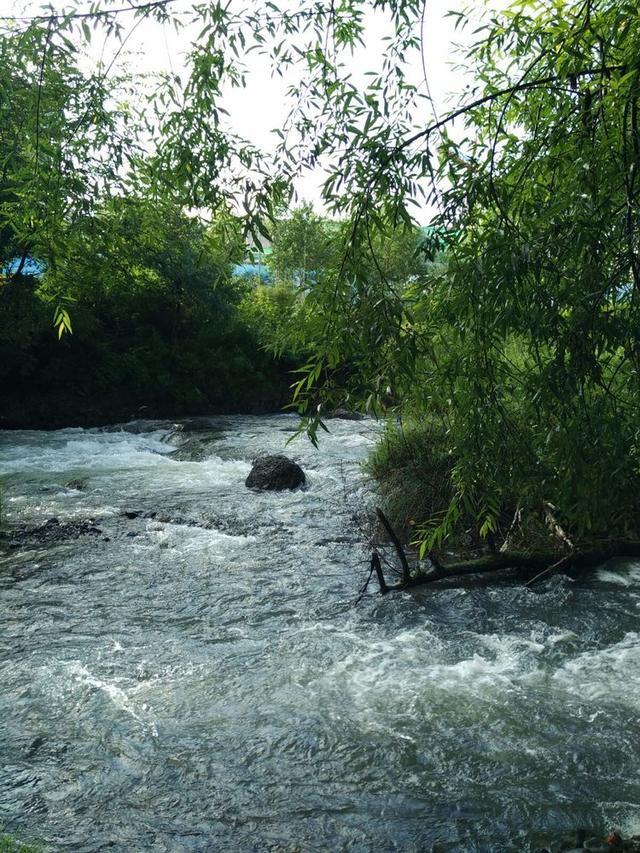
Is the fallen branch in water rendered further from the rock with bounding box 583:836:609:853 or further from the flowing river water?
the rock with bounding box 583:836:609:853

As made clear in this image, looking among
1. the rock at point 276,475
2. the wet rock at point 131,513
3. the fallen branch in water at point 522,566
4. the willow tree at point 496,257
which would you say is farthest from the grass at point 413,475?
the willow tree at point 496,257

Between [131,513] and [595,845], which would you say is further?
[131,513]

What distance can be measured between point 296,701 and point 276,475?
6830 mm

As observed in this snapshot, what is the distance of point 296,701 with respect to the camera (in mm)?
5734

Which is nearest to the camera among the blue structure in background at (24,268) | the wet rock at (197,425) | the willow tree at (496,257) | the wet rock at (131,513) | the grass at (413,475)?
the willow tree at (496,257)

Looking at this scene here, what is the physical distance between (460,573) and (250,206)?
16.6 ft

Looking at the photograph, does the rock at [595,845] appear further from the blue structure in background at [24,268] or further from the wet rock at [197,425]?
the blue structure in background at [24,268]

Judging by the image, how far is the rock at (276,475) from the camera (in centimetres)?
1237

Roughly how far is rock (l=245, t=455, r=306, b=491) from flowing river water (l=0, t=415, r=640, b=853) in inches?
95.9

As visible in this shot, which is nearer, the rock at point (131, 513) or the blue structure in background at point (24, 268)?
the rock at point (131, 513)

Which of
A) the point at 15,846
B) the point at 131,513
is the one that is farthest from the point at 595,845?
the point at 131,513

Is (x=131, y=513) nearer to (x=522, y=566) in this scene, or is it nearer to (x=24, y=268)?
(x=522, y=566)

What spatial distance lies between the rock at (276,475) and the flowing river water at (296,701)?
2436mm

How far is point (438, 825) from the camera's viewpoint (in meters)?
4.36
